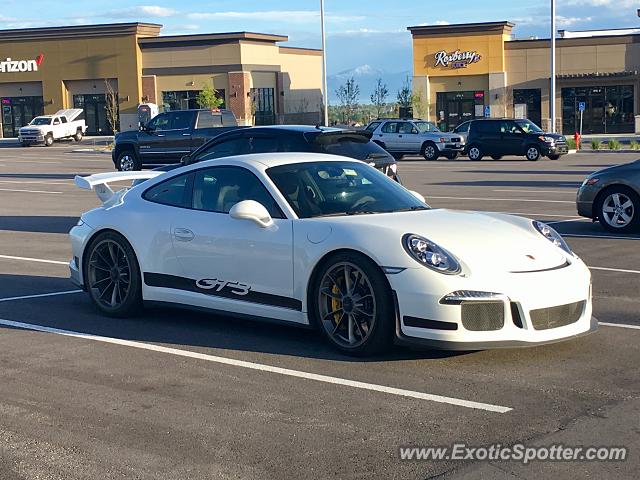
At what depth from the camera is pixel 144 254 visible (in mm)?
8523

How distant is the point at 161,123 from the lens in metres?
28.7

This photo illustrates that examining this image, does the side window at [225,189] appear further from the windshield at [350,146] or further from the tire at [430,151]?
the tire at [430,151]

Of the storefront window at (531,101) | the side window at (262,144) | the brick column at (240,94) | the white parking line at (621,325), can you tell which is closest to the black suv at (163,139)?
the side window at (262,144)

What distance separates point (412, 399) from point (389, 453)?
0.96 metres

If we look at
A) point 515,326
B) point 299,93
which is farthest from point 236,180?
point 299,93

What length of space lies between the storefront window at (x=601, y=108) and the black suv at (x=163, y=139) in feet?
123

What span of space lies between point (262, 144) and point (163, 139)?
14965 millimetres

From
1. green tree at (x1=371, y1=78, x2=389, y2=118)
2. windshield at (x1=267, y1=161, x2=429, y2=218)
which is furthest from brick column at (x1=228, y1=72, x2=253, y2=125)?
windshield at (x1=267, y1=161, x2=429, y2=218)

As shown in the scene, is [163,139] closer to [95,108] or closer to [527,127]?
[527,127]

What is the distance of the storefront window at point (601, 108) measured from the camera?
61000mm

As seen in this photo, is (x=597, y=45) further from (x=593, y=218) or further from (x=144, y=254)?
(x=144, y=254)

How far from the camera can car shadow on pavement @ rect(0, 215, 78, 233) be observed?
635 inches

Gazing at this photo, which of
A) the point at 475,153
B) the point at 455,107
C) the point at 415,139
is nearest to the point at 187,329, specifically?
the point at 475,153

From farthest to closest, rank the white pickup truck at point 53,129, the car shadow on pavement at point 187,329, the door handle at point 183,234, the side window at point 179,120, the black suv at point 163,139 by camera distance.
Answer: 1. the white pickup truck at point 53,129
2. the side window at point 179,120
3. the black suv at point 163,139
4. the door handle at point 183,234
5. the car shadow on pavement at point 187,329
